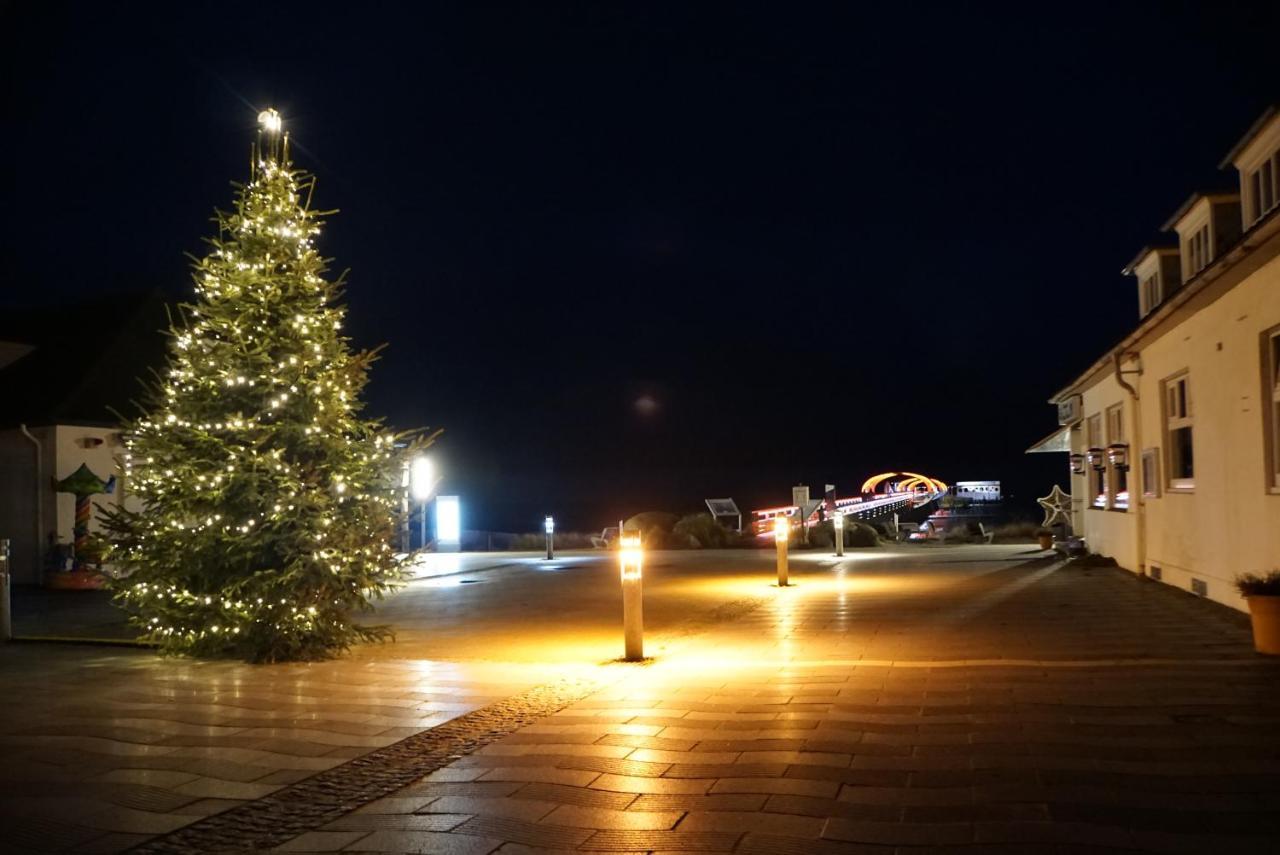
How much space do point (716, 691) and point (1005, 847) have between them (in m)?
4.27

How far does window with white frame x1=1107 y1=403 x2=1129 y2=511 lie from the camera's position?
64.7 ft

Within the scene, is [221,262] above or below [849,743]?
above

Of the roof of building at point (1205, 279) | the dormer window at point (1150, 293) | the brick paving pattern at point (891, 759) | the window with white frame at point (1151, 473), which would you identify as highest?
the dormer window at point (1150, 293)

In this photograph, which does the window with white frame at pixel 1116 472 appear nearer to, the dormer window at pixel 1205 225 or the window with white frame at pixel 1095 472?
the window with white frame at pixel 1095 472

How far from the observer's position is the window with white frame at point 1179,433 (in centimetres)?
1549

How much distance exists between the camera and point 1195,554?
591 inches

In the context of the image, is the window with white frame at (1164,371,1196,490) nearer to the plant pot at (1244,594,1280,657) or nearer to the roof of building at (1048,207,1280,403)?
the roof of building at (1048,207,1280,403)

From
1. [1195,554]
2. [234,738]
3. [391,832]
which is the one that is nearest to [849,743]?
[391,832]

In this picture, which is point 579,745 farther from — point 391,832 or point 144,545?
point 144,545

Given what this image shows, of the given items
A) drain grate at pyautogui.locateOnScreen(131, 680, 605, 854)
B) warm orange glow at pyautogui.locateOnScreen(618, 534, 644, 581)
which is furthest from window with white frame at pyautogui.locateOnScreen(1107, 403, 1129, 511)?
drain grate at pyautogui.locateOnScreen(131, 680, 605, 854)

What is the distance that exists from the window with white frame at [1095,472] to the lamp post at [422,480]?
1261 cm

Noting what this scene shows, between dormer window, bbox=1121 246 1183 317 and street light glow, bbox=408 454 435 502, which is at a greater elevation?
dormer window, bbox=1121 246 1183 317

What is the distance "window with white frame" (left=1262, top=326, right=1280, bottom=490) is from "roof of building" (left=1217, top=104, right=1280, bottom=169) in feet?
8.08

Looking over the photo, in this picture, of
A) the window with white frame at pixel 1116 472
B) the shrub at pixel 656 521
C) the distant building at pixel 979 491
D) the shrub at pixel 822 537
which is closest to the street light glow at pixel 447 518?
the shrub at pixel 656 521
